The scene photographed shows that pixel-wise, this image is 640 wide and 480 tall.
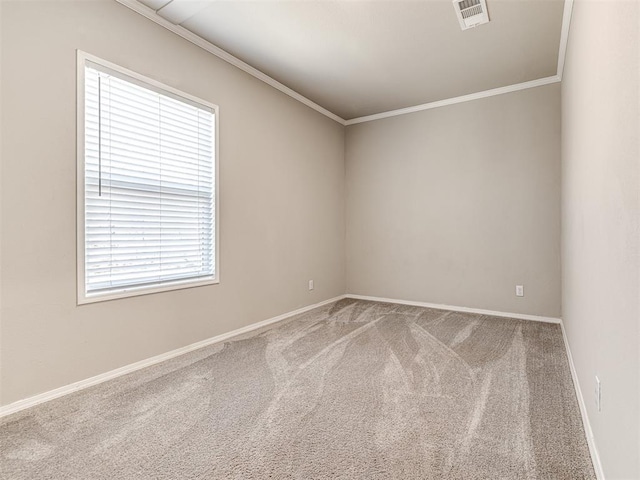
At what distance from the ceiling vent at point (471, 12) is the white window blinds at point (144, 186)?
2186mm

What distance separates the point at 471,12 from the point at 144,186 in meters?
2.83

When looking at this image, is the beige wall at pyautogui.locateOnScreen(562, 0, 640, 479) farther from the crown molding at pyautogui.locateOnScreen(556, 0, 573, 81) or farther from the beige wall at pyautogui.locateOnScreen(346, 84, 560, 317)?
the beige wall at pyautogui.locateOnScreen(346, 84, 560, 317)

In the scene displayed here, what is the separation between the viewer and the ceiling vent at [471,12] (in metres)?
2.49

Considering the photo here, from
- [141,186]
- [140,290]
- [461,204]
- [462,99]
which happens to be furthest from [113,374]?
[462,99]

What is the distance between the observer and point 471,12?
260 cm

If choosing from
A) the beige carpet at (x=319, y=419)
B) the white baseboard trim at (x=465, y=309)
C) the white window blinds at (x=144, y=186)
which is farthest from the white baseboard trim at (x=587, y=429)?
the white window blinds at (x=144, y=186)

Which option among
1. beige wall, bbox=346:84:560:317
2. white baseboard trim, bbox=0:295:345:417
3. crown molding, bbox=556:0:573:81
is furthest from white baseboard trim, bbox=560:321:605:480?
white baseboard trim, bbox=0:295:345:417

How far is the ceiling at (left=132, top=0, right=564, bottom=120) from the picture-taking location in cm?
255

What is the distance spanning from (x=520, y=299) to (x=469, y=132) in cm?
208

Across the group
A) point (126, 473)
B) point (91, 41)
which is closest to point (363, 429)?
point (126, 473)

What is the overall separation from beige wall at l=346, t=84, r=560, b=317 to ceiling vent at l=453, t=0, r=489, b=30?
5.13 feet

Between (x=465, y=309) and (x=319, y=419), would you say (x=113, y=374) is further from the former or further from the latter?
(x=465, y=309)

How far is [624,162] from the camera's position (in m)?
1.10

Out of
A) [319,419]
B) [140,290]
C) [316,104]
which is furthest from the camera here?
[316,104]
